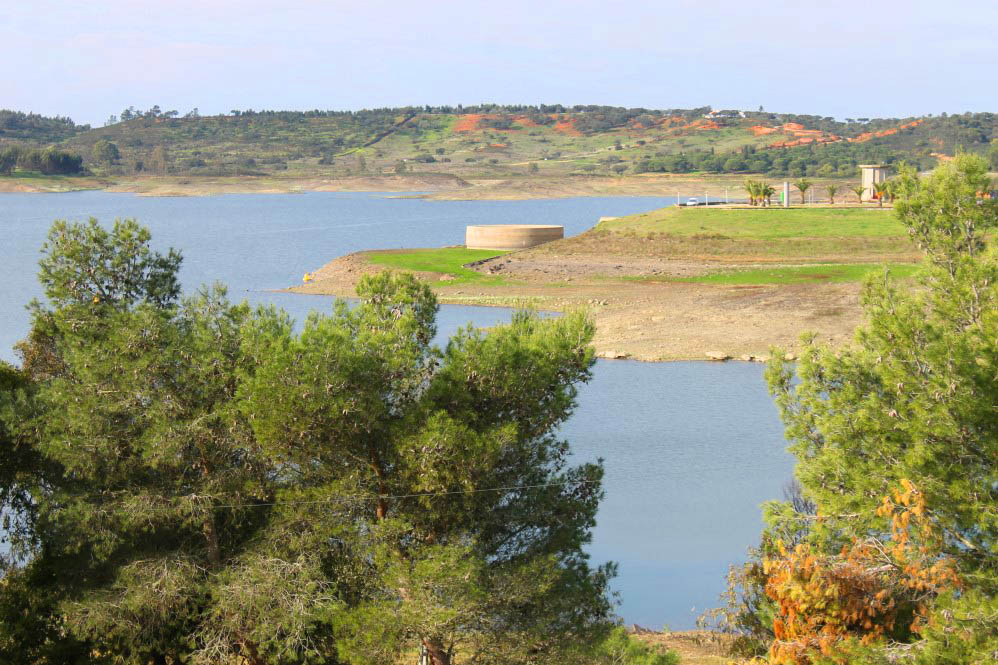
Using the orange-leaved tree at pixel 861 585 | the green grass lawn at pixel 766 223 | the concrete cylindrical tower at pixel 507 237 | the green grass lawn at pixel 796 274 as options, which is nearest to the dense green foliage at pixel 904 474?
the orange-leaved tree at pixel 861 585

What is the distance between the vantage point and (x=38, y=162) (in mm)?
179375

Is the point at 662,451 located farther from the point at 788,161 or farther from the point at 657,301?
the point at 788,161

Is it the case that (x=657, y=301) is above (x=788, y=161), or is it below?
below

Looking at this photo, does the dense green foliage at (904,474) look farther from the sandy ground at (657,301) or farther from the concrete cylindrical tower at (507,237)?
the concrete cylindrical tower at (507,237)

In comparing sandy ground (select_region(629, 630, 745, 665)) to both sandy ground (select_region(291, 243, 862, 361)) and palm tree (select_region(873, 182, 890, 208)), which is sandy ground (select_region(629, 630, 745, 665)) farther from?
palm tree (select_region(873, 182, 890, 208))

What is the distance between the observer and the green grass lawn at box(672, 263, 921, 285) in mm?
54500

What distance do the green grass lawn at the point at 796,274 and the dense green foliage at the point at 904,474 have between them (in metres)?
41.3

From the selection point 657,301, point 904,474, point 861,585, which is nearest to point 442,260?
point 657,301

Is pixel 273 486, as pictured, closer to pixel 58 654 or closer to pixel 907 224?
pixel 58 654

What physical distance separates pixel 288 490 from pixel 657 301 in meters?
38.5

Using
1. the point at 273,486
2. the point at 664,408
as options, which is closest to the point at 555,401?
the point at 273,486

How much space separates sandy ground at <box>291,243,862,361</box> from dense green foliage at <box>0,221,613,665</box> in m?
23.9

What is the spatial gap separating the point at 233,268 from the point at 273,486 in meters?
63.6

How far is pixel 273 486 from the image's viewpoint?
14.3 m
